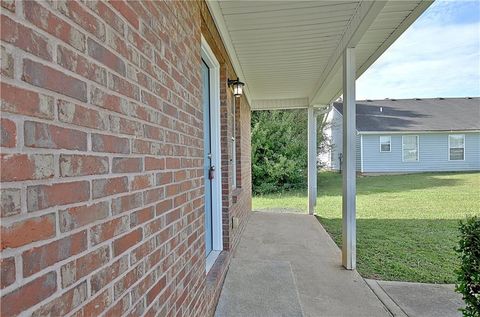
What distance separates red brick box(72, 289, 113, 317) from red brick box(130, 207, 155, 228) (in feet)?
0.85

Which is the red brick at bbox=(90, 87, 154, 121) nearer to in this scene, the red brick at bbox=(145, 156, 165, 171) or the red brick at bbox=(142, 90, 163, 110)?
the red brick at bbox=(142, 90, 163, 110)

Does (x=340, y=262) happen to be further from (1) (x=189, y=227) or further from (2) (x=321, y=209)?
(2) (x=321, y=209)

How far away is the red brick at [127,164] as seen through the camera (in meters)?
0.99

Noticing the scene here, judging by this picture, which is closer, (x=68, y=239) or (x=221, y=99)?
(x=68, y=239)

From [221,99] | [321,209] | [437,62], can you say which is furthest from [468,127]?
[221,99]

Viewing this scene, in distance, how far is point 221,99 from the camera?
142 inches

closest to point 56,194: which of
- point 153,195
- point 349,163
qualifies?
point 153,195

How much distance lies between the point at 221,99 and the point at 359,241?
11.6 feet

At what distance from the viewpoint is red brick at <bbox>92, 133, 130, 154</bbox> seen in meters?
0.88

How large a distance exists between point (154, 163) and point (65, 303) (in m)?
0.69

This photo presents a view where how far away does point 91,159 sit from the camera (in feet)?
2.78

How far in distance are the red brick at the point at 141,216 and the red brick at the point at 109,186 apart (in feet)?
0.41

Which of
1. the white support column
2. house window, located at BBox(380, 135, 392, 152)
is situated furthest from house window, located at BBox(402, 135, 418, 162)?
the white support column

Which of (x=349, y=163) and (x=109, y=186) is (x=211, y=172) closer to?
(x=349, y=163)
